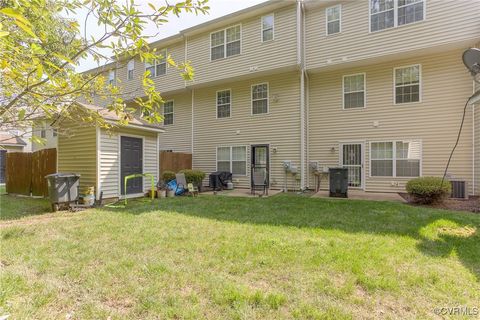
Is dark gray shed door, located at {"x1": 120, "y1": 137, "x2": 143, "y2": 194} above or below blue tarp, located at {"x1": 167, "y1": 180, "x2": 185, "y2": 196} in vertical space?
above

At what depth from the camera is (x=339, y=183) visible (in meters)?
8.83

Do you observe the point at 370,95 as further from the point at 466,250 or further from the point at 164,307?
the point at 164,307

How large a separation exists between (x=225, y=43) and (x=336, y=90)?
5.61 metres

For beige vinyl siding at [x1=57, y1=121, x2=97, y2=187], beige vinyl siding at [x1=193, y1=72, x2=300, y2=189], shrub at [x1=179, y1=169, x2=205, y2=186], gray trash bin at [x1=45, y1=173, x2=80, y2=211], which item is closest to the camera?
gray trash bin at [x1=45, y1=173, x2=80, y2=211]

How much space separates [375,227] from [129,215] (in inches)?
217

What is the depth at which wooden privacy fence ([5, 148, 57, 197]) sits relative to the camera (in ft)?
30.5

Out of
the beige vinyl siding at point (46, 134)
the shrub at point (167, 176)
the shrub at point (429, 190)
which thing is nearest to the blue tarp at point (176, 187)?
the shrub at point (167, 176)

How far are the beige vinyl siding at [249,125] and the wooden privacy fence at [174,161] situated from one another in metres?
0.48

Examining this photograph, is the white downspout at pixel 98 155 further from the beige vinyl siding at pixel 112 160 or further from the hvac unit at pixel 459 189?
the hvac unit at pixel 459 189

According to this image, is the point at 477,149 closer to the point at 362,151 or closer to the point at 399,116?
the point at 399,116

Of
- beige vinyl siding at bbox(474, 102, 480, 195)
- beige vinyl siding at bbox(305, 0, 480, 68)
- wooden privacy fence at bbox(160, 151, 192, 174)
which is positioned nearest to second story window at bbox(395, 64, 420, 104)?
beige vinyl siding at bbox(305, 0, 480, 68)

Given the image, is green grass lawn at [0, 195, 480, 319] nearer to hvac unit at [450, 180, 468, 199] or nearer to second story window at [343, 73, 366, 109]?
hvac unit at [450, 180, 468, 199]

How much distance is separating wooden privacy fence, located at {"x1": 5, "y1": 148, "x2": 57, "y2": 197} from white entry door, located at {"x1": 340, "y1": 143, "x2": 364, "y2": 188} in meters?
11.0

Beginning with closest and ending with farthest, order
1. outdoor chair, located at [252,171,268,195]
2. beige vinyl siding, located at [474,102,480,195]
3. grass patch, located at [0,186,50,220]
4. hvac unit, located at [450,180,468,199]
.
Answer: grass patch, located at [0,186,50,220], beige vinyl siding, located at [474,102,480,195], hvac unit, located at [450,180,468,199], outdoor chair, located at [252,171,268,195]
